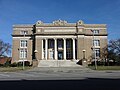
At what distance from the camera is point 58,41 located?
238ft

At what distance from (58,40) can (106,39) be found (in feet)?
49.8

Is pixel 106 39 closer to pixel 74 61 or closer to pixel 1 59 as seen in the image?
pixel 74 61

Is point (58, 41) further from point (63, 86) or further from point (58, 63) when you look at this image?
point (63, 86)

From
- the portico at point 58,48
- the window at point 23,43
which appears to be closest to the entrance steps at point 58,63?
the portico at point 58,48

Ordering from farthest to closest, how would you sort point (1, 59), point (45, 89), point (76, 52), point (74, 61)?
1. point (1, 59)
2. point (76, 52)
3. point (74, 61)
4. point (45, 89)

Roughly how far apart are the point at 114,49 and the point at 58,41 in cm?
1759

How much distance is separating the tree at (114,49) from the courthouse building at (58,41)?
2.50m

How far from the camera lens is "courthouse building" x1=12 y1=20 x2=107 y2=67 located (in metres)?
70.0

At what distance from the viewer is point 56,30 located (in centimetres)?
7056

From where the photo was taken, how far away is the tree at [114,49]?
2598 inches

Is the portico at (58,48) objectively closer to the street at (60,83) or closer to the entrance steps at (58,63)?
the entrance steps at (58,63)

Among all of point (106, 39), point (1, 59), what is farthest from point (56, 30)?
point (1, 59)

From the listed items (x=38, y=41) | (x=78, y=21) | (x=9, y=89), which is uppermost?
(x=78, y=21)

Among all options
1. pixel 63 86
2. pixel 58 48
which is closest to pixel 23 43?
pixel 58 48
